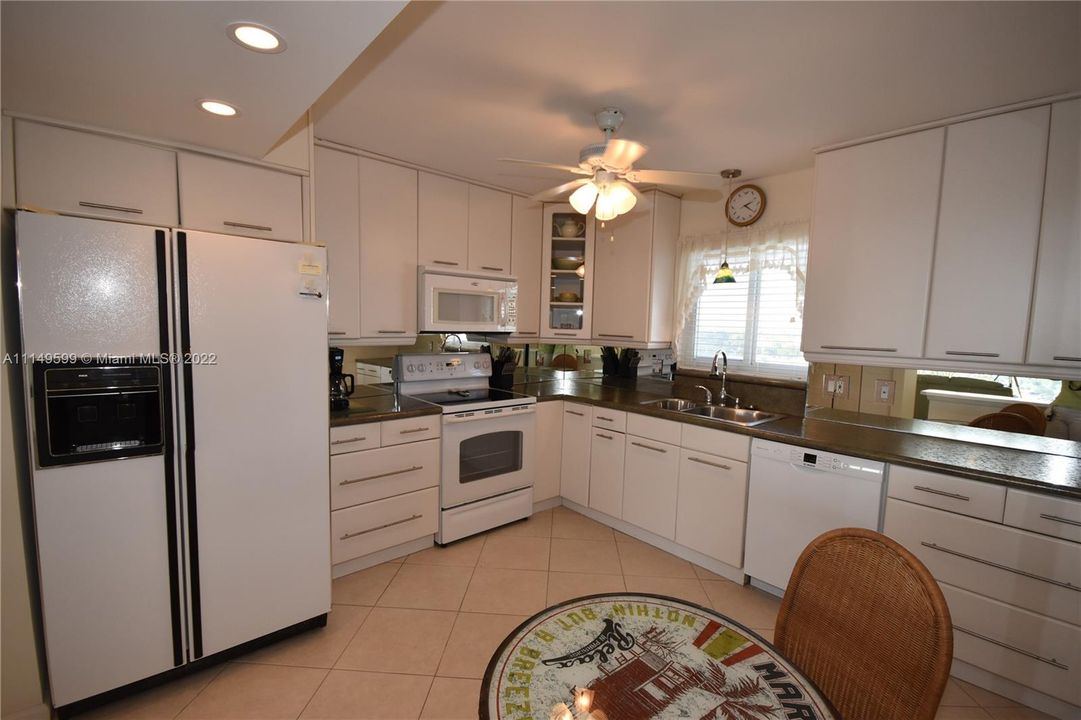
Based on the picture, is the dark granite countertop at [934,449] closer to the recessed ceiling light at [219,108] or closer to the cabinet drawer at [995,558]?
the cabinet drawer at [995,558]

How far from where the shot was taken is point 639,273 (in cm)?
337

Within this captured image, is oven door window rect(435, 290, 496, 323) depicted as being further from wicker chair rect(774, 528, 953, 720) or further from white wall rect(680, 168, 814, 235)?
wicker chair rect(774, 528, 953, 720)

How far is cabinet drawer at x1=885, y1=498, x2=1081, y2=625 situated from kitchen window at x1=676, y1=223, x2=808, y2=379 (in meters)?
1.25

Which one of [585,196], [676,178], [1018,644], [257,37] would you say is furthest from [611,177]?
[1018,644]

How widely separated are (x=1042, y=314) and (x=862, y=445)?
2.86ft

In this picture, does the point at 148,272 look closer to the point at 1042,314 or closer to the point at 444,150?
the point at 444,150

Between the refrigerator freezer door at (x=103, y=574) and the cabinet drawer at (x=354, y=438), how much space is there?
770mm

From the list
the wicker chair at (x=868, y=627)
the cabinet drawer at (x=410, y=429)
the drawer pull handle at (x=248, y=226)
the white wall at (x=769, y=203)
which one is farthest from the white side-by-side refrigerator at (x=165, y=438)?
the white wall at (x=769, y=203)

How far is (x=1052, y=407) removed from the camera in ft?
7.58

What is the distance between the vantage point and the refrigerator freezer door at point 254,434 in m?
1.68

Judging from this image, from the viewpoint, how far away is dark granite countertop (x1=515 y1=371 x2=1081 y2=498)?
1705 mm

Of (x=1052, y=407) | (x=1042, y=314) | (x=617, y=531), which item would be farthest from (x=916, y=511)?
(x=617, y=531)

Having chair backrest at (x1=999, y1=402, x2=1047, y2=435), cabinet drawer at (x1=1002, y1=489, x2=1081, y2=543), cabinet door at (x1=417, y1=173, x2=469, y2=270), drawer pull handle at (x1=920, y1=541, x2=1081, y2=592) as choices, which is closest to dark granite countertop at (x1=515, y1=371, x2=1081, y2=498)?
cabinet drawer at (x1=1002, y1=489, x2=1081, y2=543)

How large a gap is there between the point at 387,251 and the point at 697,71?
198 centimetres
